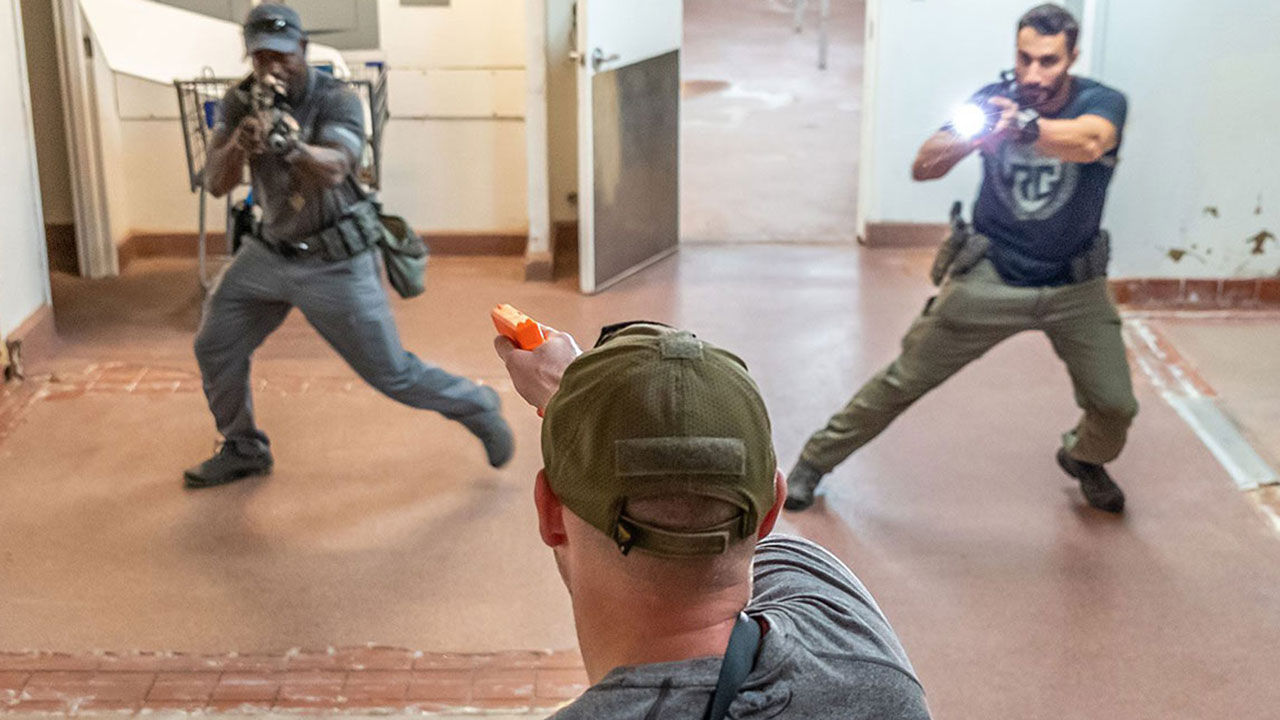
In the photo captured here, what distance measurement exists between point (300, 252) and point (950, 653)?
2410 millimetres

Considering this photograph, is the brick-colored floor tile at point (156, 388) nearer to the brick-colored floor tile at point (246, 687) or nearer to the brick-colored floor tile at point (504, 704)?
the brick-colored floor tile at point (246, 687)

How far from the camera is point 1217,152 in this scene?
6.93 metres

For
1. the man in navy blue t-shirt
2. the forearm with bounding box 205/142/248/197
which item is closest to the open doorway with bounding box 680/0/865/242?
the man in navy blue t-shirt

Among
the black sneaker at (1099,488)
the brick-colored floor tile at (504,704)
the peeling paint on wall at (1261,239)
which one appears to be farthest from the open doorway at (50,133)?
the peeling paint on wall at (1261,239)

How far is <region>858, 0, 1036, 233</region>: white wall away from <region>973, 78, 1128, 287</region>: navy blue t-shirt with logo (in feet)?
10.8

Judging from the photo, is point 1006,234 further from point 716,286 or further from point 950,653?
point 716,286

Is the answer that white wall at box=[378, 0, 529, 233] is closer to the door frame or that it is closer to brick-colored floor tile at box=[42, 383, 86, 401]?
the door frame

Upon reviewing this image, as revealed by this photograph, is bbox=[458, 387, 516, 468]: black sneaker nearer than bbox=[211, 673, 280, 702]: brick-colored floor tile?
No

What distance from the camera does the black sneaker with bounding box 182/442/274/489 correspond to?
535 centimetres

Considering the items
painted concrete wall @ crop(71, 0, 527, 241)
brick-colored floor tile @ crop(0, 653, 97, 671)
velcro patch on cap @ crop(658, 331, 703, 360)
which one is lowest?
brick-colored floor tile @ crop(0, 653, 97, 671)

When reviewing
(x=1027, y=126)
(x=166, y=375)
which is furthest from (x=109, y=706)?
(x=1027, y=126)

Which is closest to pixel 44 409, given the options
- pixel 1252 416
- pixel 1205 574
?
pixel 1205 574

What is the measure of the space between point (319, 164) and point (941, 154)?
6.39 feet

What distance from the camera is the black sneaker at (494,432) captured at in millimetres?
→ 5328
